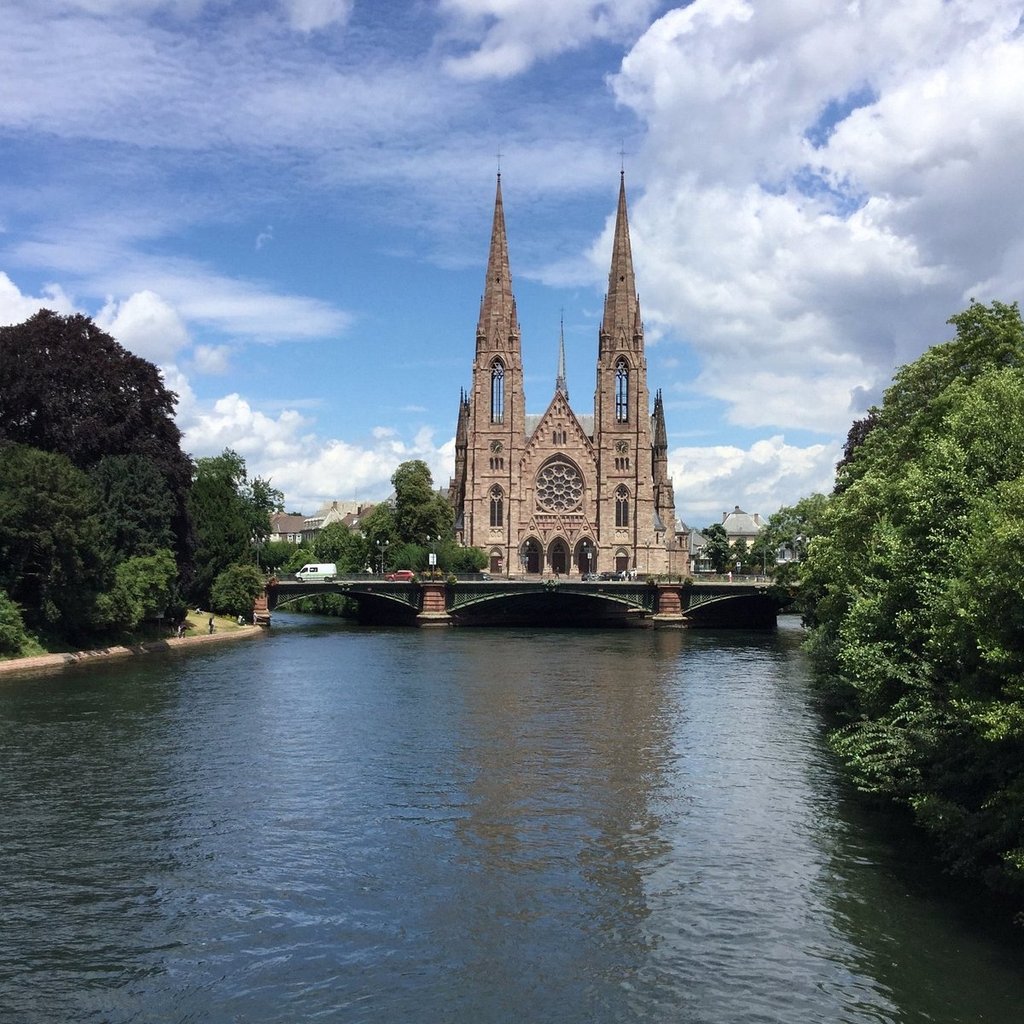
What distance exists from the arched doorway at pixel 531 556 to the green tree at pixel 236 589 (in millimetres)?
43513

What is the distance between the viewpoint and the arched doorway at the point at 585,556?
121 metres

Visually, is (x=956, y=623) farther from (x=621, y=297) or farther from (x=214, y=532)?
(x=621, y=297)

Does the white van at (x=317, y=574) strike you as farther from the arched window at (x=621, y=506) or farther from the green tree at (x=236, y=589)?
the arched window at (x=621, y=506)

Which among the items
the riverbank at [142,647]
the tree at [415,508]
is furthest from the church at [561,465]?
the riverbank at [142,647]

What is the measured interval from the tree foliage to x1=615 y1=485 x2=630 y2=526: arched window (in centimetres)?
8197

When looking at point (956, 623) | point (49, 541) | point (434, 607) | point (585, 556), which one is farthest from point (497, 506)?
point (956, 623)

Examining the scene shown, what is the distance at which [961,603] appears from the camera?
18.9 meters

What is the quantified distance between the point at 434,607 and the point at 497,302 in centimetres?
4631

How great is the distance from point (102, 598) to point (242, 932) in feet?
130

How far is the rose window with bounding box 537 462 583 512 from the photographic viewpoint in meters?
121

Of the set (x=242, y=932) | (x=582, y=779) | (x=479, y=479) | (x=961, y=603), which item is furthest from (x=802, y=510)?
(x=242, y=932)

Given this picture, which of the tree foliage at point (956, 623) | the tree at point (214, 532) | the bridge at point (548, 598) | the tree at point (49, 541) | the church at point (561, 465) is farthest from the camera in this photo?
the church at point (561, 465)

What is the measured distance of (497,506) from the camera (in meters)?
121

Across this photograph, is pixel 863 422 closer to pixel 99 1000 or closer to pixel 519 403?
pixel 519 403
